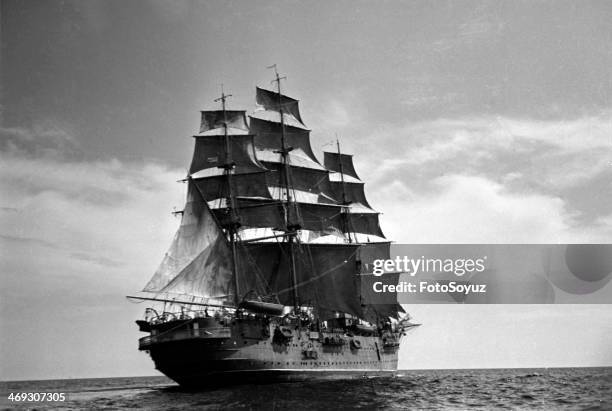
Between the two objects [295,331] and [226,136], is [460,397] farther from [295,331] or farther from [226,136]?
[226,136]

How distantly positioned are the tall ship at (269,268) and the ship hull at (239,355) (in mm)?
88

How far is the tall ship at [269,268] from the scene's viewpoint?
46250mm

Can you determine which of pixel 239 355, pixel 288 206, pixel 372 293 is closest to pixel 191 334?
pixel 239 355

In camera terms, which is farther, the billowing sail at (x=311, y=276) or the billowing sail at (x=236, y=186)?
the billowing sail at (x=311, y=276)

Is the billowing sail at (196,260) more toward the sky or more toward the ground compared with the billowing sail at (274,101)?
more toward the ground

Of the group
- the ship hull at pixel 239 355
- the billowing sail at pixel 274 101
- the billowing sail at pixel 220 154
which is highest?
the billowing sail at pixel 274 101

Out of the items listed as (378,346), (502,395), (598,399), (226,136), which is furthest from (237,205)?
(598,399)

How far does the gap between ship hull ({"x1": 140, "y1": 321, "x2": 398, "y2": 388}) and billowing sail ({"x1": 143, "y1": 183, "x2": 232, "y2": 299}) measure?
12.4 feet

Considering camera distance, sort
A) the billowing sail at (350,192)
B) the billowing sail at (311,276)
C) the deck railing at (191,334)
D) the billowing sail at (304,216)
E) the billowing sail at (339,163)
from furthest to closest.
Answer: the billowing sail at (339,163) < the billowing sail at (350,192) < the billowing sail at (311,276) < the billowing sail at (304,216) < the deck railing at (191,334)

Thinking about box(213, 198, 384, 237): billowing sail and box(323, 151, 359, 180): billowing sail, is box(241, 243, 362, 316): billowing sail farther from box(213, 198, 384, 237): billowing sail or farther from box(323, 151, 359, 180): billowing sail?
box(323, 151, 359, 180): billowing sail

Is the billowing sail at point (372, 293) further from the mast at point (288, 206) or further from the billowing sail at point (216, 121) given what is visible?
the billowing sail at point (216, 121)

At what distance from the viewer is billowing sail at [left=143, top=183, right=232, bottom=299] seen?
1854 inches

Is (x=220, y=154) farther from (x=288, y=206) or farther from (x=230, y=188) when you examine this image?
(x=288, y=206)

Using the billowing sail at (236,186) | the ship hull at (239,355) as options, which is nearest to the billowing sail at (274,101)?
the billowing sail at (236,186)
